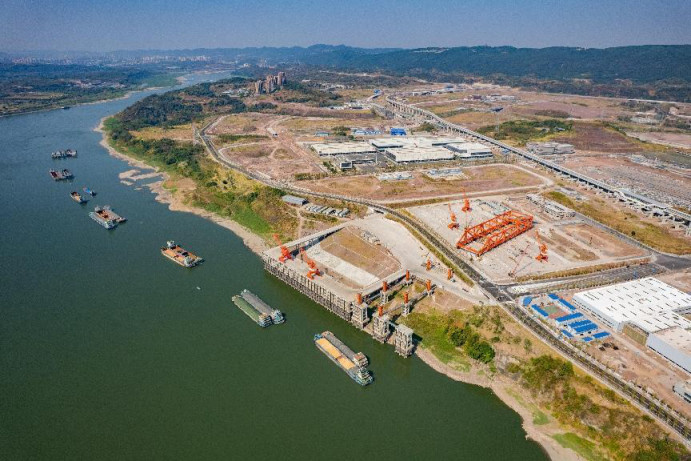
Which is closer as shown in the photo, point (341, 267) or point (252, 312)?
point (252, 312)

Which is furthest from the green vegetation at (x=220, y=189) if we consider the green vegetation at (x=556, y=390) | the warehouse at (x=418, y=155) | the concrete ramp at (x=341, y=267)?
the warehouse at (x=418, y=155)

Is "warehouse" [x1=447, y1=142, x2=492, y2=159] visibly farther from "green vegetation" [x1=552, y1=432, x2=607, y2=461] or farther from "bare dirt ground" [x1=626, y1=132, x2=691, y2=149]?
"green vegetation" [x1=552, y1=432, x2=607, y2=461]

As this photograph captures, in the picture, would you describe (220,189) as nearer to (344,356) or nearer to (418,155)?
(418,155)

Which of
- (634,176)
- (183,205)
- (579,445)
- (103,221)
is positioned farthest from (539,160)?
(103,221)

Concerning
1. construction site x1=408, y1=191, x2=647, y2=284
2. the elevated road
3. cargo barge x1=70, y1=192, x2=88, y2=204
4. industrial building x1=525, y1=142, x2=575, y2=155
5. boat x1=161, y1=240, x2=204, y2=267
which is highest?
industrial building x1=525, y1=142, x2=575, y2=155

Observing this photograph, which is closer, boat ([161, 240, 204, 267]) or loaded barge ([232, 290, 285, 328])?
loaded barge ([232, 290, 285, 328])

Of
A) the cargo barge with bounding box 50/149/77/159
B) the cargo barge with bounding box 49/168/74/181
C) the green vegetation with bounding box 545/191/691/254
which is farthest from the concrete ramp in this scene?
the cargo barge with bounding box 50/149/77/159

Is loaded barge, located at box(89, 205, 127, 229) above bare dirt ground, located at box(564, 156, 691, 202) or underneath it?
underneath
